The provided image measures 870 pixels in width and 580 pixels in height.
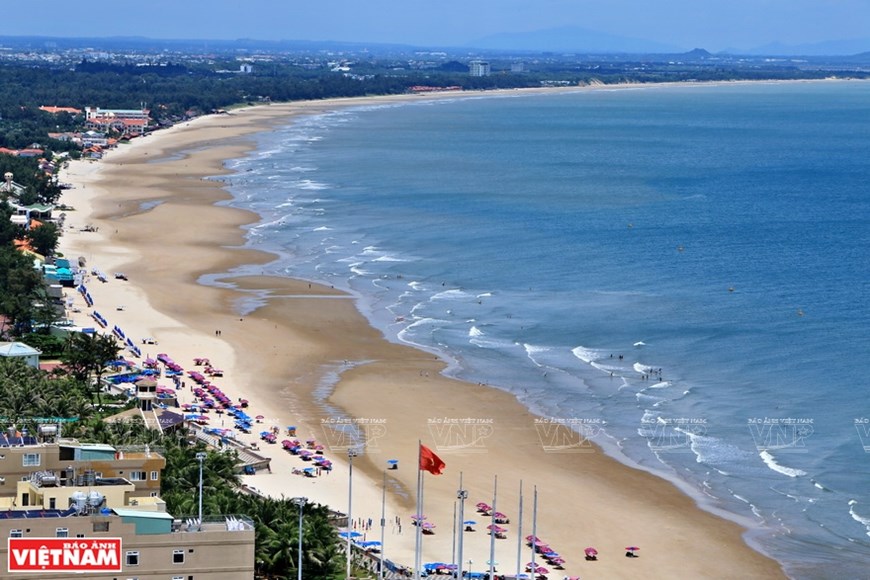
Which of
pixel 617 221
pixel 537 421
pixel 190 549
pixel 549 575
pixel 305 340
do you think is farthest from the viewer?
pixel 617 221

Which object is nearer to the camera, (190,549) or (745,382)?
(190,549)

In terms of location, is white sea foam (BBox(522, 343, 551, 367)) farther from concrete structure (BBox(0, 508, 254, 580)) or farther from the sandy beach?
concrete structure (BBox(0, 508, 254, 580))

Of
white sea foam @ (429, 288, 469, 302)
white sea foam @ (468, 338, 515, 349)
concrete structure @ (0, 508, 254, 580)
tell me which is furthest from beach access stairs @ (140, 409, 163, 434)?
white sea foam @ (429, 288, 469, 302)

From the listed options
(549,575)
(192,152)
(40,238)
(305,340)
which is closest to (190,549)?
(549,575)

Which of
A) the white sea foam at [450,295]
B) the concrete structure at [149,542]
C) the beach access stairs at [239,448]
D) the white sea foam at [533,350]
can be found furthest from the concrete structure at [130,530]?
the white sea foam at [450,295]

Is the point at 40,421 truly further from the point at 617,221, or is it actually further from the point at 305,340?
the point at 617,221

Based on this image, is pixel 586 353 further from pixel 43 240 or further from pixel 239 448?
pixel 43 240
